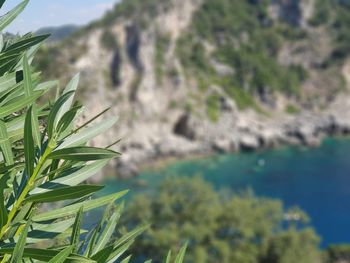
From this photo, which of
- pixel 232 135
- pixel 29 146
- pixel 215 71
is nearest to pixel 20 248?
pixel 29 146

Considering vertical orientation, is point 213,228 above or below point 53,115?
below

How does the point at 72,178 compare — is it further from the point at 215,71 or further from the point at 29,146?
the point at 215,71

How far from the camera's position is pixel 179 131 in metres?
43.7

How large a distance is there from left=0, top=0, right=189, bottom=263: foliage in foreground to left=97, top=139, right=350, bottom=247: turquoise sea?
24.4 m

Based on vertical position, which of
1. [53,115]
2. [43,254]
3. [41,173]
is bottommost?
[43,254]

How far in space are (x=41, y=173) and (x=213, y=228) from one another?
1484cm

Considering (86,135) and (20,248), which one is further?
(86,135)

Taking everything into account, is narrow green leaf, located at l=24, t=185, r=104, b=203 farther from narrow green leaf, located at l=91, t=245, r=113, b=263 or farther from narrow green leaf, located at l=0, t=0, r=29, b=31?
narrow green leaf, located at l=0, t=0, r=29, b=31

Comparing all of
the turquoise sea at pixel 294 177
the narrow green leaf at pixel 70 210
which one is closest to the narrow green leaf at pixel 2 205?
the narrow green leaf at pixel 70 210

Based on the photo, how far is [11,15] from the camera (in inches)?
50.1

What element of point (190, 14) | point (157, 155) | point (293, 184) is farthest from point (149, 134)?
point (190, 14)

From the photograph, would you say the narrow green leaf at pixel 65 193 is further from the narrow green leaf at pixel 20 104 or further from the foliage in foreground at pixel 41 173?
the narrow green leaf at pixel 20 104

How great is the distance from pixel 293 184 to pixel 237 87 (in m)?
18.9

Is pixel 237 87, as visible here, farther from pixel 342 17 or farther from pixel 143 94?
pixel 342 17
